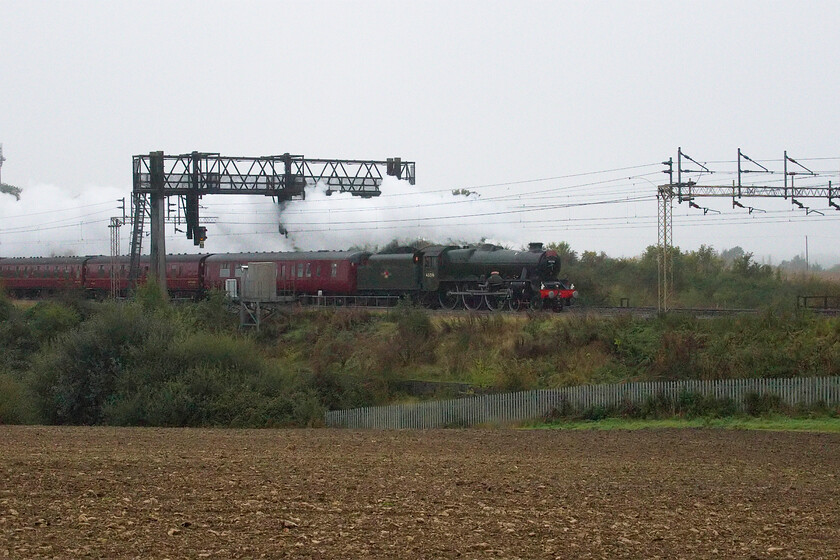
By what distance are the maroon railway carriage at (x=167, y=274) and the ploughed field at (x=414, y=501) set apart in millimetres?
41605

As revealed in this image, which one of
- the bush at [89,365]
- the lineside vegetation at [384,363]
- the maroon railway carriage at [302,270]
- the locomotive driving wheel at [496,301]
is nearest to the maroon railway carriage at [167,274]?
the maroon railway carriage at [302,270]

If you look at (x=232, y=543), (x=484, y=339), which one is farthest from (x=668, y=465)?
(x=484, y=339)

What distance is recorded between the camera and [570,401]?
29609mm

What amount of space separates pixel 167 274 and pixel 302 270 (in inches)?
496

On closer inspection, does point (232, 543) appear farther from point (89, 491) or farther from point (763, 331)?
point (763, 331)

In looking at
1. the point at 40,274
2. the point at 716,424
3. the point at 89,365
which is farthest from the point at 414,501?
the point at 40,274

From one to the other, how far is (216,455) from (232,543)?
7.96 m

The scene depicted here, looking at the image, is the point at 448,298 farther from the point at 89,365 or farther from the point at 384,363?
the point at 89,365

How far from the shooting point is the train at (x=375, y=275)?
4544 centimetres

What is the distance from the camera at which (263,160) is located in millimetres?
53656

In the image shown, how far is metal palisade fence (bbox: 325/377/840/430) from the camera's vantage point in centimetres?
2717

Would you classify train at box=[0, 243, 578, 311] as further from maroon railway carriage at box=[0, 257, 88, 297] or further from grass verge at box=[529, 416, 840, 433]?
grass verge at box=[529, 416, 840, 433]

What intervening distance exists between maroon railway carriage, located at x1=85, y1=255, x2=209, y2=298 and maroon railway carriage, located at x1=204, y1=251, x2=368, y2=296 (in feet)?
3.89

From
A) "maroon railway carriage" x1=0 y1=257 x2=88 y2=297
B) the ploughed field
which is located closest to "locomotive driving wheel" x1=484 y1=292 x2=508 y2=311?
the ploughed field
